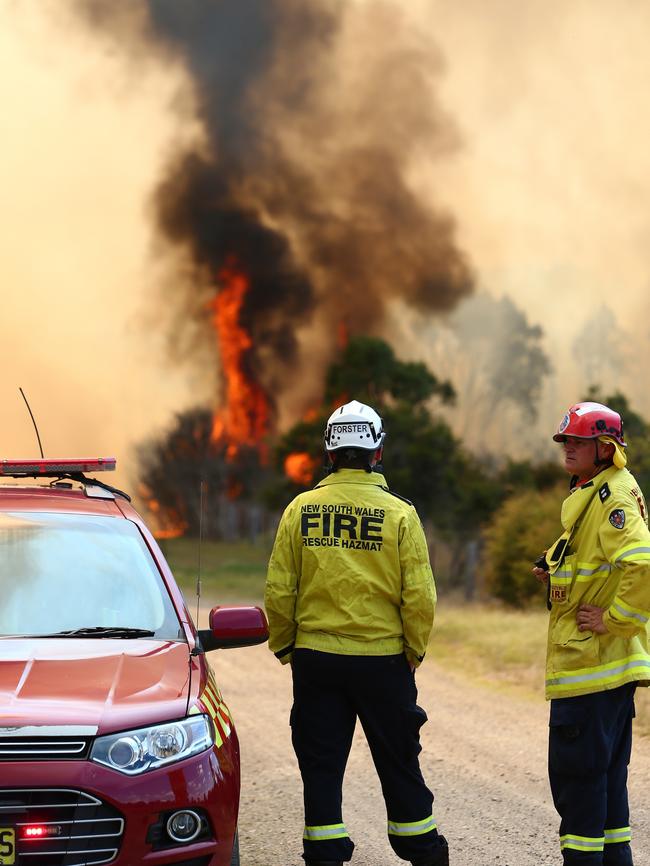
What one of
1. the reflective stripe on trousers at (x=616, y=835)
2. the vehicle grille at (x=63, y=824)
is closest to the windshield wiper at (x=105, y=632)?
the vehicle grille at (x=63, y=824)

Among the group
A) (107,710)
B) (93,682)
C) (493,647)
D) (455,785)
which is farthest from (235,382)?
(107,710)

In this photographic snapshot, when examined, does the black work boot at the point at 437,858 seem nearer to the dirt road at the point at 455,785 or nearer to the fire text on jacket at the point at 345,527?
the dirt road at the point at 455,785

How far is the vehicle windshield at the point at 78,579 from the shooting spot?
15.5 feet

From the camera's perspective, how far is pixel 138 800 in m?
3.80

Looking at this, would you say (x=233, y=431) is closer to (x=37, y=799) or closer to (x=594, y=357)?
(x=594, y=357)

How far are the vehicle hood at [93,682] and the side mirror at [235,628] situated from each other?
0.74ft

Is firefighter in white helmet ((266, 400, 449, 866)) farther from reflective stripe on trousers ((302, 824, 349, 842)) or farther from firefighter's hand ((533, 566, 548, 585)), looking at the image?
firefighter's hand ((533, 566, 548, 585))

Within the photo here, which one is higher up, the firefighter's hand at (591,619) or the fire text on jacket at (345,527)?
the fire text on jacket at (345,527)

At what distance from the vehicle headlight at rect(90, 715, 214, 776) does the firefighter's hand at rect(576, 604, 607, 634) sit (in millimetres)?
1531

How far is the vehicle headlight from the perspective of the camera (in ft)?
12.6

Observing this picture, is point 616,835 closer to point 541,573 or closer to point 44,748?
point 541,573

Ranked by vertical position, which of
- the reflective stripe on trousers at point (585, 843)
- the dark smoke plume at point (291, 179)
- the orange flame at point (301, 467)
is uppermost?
Result: the dark smoke plume at point (291, 179)

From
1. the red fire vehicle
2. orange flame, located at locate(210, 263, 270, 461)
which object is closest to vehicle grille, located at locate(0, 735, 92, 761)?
the red fire vehicle

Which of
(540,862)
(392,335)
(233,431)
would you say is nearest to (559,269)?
(392,335)
